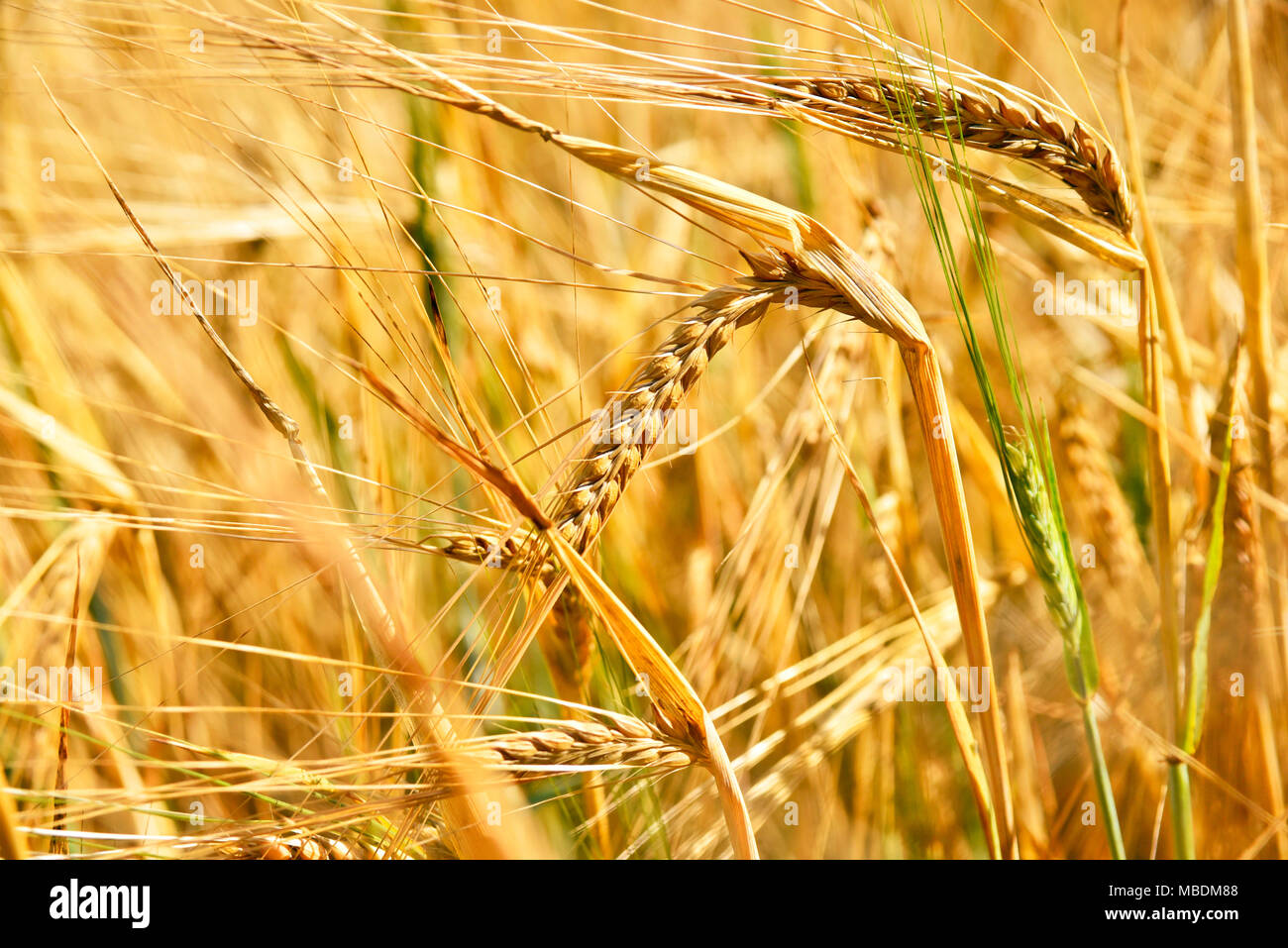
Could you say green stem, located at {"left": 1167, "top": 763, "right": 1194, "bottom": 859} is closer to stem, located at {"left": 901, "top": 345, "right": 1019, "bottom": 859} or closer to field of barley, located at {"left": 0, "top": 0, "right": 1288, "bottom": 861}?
field of barley, located at {"left": 0, "top": 0, "right": 1288, "bottom": 861}

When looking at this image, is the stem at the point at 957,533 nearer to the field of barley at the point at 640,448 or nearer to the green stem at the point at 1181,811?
the field of barley at the point at 640,448

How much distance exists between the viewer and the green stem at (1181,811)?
0.46m

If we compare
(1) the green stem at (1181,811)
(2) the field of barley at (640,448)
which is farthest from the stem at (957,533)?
(1) the green stem at (1181,811)

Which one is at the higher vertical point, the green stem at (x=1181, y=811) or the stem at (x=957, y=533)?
the stem at (x=957, y=533)

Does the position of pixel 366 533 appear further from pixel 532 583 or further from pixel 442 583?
pixel 442 583

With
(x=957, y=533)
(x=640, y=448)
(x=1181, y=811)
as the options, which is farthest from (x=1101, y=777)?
(x=640, y=448)

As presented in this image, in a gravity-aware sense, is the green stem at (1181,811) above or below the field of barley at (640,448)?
below

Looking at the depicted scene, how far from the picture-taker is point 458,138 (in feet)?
2.61

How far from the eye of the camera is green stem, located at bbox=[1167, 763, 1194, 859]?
46cm

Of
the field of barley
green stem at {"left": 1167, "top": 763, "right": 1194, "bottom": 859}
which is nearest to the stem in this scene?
the field of barley

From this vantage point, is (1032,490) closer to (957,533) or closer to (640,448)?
(957,533)

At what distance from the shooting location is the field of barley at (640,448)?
42 cm
